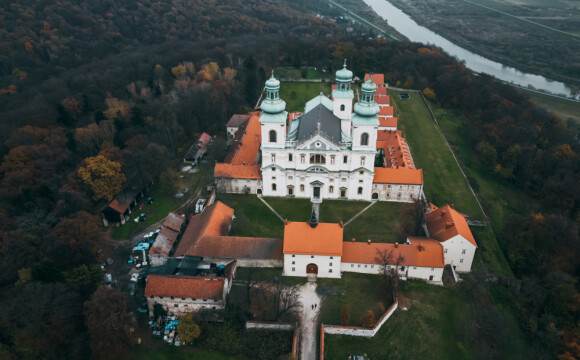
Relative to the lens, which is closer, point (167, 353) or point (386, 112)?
point (167, 353)

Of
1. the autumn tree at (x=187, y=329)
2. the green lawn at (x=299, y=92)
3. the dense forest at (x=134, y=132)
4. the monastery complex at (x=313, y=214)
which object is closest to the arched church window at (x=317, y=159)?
the monastery complex at (x=313, y=214)

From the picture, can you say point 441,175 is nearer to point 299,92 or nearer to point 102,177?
point 299,92

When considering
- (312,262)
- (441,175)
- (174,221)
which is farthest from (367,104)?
(174,221)

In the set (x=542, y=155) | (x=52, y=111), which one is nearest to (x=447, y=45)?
(x=542, y=155)

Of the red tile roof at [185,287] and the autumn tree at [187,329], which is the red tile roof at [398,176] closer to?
the red tile roof at [185,287]

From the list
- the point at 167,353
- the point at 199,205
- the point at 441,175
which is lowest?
the point at 167,353

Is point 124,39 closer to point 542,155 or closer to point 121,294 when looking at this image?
point 121,294
